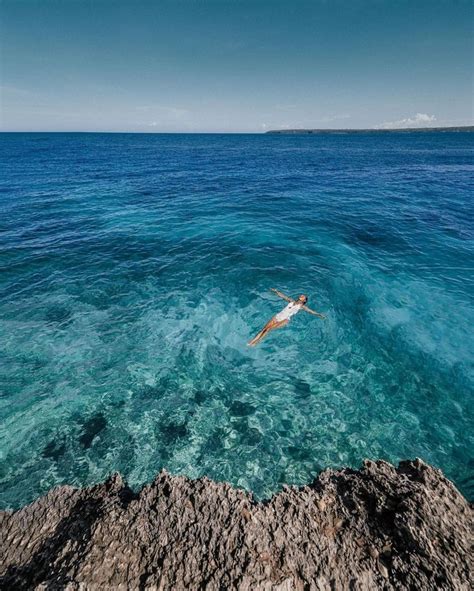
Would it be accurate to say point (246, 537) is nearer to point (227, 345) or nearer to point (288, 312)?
point (227, 345)

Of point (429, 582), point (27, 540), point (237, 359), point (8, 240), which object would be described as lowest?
point (237, 359)

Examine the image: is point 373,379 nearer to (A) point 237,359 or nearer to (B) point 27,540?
(A) point 237,359

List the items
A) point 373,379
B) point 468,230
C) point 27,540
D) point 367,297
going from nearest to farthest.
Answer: point 27,540, point 373,379, point 367,297, point 468,230

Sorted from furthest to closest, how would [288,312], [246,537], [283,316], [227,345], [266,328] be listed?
[288,312] < [283,316] < [266,328] < [227,345] < [246,537]

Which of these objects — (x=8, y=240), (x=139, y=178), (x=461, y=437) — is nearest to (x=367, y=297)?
(x=461, y=437)

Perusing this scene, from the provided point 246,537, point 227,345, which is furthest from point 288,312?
point 246,537

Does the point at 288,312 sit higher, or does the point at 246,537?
the point at 246,537

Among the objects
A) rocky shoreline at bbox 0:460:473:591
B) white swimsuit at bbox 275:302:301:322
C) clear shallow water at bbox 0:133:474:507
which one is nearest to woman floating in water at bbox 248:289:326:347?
white swimsuit at bbox 275:302:301:322
